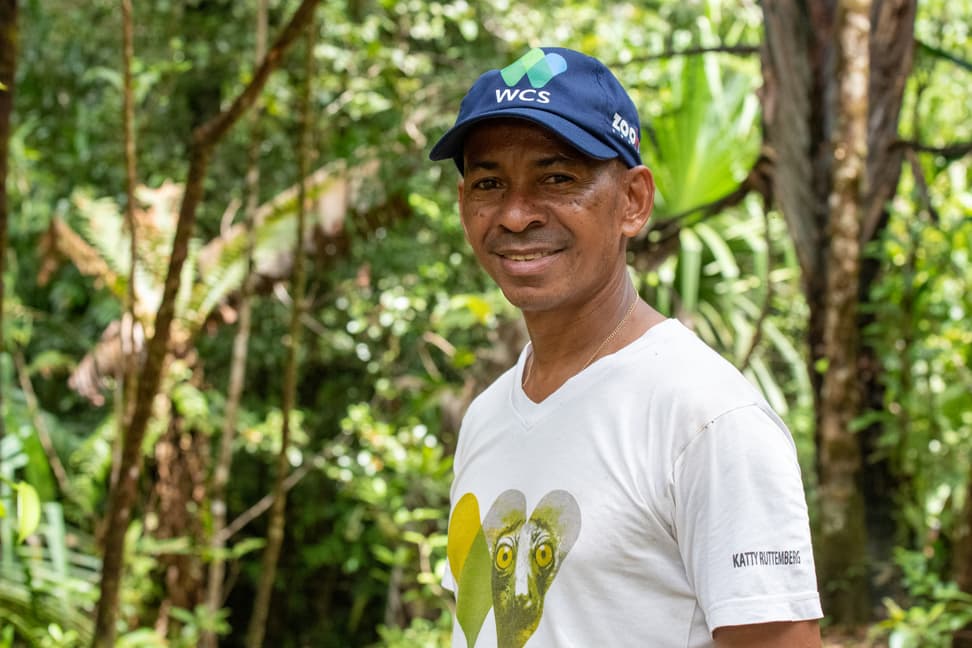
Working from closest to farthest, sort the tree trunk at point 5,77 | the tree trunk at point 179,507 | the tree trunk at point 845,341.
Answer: the tree trunk at point 5,77 → the tree trunk at point 845,341 → the tree trunk at point 179,507

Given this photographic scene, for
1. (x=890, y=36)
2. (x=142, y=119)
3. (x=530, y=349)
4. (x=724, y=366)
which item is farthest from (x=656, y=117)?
(x=724, y=366)

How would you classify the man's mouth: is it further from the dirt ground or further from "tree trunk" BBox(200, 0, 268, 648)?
"tree trunk" BBox(200, 0, 268, 648)

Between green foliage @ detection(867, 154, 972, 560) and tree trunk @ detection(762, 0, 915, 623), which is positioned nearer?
tree trunk @ detection(762, 0, 915, 623)

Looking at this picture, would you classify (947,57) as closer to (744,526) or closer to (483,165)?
(483,165)

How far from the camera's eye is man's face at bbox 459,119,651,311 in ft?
4.33

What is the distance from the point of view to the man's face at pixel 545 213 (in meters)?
1.32

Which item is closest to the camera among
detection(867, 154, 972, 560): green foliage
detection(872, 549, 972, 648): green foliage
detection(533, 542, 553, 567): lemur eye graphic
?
detection(533, 542, 553, 567): lemur eye graphic

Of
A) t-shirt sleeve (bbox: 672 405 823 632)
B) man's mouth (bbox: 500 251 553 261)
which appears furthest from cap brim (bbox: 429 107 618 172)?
t-shirt sleeve (bbox: 672 405 823 632)

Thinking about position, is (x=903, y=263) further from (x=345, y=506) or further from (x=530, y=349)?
(x=345, y=506)

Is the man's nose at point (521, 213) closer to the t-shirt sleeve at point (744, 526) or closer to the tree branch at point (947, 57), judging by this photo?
the t-shirt sleeve at point (744, 526)

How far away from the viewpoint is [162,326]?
246 cm

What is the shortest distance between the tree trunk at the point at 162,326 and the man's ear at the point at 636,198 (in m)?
1.28

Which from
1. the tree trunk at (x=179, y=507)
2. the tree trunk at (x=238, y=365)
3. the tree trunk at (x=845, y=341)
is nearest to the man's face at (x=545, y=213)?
the tree trunk at (x=845, y=341)

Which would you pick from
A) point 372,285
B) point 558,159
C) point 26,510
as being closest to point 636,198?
point 558,159
